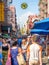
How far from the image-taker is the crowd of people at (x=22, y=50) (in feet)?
19.9

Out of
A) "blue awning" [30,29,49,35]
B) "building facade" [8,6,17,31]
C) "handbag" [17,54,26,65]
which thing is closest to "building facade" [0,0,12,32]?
"building facade" [8,6,17,31]

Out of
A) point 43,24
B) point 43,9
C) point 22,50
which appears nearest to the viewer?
point 43,24

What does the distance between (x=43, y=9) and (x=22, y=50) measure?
99cm

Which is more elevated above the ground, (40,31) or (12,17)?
(12,17)

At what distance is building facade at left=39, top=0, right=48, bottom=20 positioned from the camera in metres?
5.98

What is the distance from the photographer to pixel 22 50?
614 centimetres

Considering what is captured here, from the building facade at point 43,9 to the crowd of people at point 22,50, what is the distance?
0.44 m

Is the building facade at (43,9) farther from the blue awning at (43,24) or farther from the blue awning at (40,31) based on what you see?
the blue awning at (40,31)

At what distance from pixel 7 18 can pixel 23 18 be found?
1.13 ft

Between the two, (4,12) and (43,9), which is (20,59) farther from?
(43,9)

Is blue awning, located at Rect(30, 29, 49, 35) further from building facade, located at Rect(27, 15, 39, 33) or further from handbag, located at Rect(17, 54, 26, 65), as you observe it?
handbag, located at Rect(17, 54, 26, 65)

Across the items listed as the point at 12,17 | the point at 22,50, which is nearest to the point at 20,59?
the point at 22,50

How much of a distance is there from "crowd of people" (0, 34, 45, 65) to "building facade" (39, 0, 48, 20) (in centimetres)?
44

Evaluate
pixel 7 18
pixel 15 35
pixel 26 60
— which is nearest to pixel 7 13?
pixel 7 18
